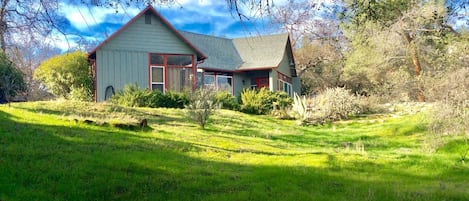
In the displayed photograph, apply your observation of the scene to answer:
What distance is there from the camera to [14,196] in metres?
4.77

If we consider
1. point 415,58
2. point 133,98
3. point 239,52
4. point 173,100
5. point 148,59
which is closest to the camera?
point 133,98

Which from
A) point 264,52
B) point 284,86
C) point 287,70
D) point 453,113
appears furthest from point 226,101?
point 453,113

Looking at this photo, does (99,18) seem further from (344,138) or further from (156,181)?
(344,138)

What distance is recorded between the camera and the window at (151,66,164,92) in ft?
68.4

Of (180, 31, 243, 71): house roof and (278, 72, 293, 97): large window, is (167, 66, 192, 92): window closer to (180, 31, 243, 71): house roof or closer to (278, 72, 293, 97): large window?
(180, 31, 243, 71): house roof

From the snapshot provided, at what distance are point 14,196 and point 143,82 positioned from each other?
1597 cm

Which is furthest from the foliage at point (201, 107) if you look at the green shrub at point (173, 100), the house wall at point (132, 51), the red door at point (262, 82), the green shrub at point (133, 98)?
the red door at point (262, 82)

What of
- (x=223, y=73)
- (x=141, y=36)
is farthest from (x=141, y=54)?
(x=223, y=73)

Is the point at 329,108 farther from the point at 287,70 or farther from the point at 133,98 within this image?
the point at 287,70

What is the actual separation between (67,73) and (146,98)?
18.7 ft

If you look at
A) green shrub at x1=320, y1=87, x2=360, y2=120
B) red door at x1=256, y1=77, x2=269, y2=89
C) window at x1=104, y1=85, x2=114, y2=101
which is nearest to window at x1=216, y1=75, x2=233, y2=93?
red door at x1=256, y1=77, x2=269, y2=89

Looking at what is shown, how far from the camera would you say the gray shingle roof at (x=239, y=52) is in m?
25.7

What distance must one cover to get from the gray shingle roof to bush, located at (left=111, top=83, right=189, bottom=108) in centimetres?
598

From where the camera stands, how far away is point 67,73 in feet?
69.3
